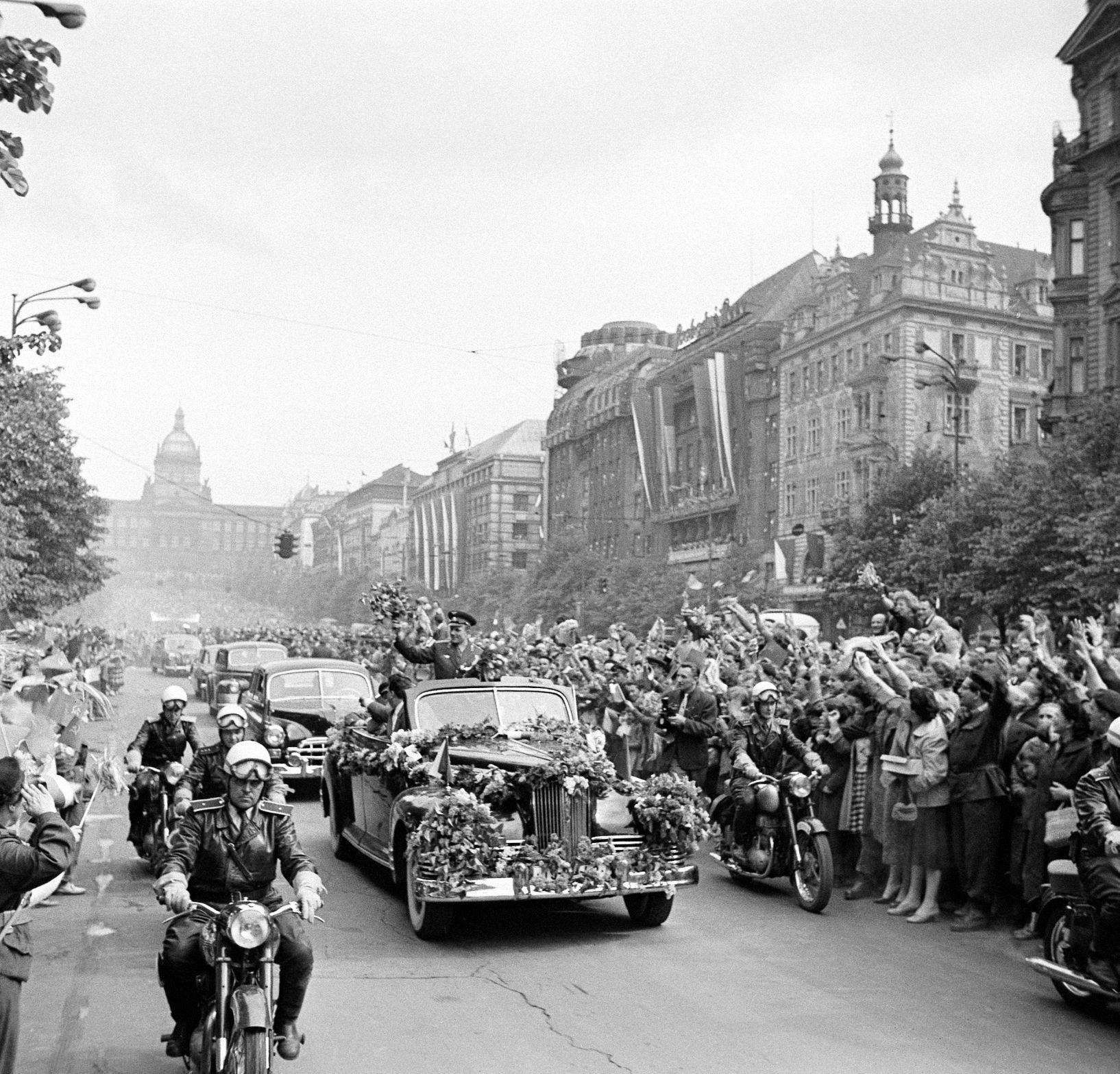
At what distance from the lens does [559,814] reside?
9.77 meters

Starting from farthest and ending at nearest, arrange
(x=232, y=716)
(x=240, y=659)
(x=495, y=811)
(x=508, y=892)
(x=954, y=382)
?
(x=954, y=382), (x=240, y=659), (x=495, y=811), (x=508, y=892), (x=232, y=716)

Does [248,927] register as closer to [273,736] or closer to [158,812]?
[158,812]

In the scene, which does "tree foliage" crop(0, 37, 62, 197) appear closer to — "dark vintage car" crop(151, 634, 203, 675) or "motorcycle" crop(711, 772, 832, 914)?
"motorcycle" crop(711, 772, 832, 914)

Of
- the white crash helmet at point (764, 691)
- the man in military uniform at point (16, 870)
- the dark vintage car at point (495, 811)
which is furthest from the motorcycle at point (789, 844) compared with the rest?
the man in military uniform at point (16, 870)

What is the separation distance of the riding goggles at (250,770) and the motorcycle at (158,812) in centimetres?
540

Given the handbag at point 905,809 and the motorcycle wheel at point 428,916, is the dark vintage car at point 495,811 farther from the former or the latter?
the handbag at point 905,809

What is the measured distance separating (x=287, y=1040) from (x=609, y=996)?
8.89 ft

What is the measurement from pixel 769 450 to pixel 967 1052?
68.0 meters

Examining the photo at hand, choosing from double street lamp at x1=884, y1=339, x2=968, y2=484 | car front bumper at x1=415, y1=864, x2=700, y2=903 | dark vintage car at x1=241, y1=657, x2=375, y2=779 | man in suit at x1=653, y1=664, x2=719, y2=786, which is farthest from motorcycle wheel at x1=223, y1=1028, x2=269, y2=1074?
double street lamp at x1=884, y1=339, x2=968, y2=484

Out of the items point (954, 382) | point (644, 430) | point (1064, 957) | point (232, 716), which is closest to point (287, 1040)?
point (232, 716)

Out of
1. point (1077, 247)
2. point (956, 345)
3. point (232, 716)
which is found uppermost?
point (1077, 247)

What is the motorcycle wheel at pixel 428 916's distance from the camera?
31.3ft

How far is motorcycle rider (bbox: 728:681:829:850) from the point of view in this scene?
1149 cm

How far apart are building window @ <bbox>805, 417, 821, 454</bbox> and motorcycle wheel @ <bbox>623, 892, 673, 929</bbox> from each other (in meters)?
59.1
